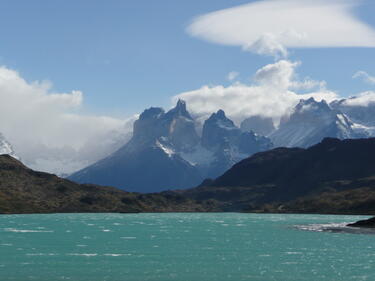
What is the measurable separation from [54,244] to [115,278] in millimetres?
60960

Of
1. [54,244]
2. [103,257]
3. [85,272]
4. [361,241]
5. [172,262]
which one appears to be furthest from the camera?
[361,241]

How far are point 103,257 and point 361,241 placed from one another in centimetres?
7286

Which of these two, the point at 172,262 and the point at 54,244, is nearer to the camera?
the point at 172,262

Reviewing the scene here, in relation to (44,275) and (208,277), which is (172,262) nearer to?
(208,277)

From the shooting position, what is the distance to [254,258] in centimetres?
10681

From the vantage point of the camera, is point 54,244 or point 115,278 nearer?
point 115,278

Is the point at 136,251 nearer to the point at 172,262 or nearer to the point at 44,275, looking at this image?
the point at 172,262

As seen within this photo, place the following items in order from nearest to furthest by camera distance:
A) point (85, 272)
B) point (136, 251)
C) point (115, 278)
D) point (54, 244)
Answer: point (115, 278), point (85, 272), point (136, 251), point (54, 244)

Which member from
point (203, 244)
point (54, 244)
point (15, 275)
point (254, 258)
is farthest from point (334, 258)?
point (54, 244)

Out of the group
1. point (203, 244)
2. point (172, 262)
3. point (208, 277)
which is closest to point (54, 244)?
point (203, 244)

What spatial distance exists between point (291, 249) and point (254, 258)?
2066 centimetres

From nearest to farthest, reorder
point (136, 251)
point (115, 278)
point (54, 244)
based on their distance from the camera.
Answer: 1. point (115, 278)
2. point (136, 251)
3. point (54, 244)

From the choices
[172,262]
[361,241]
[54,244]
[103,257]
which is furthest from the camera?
[361,241]

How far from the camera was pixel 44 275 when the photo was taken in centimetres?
8231
